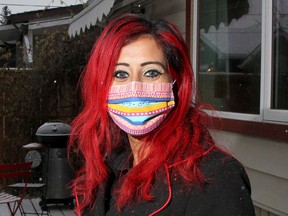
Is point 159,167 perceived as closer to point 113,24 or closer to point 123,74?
point 123,74

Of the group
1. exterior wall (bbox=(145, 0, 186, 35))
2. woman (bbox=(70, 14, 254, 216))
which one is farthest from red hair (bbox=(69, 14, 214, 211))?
exterior wall (bbox=(145, 0, 186, 35))

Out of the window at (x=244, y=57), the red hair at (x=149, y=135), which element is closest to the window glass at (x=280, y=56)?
the window at (x=244, y=57)

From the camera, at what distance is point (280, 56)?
134 inches

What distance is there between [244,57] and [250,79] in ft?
0.81

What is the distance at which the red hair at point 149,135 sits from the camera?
57.8 inches

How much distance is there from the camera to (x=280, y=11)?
11.2ft

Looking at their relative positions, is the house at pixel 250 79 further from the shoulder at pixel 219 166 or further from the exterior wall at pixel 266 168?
the shoulder at pixel 219 166

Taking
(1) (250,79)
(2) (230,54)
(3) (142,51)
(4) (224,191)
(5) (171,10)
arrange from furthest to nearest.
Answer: (5) (171,10) < (2) (230,54) < (1) (250,79) < (3) (142,51) < (4) (224,191)

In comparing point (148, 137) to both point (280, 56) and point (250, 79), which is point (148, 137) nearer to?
point (280, 56)

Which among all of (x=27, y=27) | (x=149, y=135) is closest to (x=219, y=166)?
(x=149, y=135)

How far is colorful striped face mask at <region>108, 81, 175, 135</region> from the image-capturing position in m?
1.58

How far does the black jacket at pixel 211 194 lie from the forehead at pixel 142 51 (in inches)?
14.8

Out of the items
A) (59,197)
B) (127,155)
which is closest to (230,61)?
(127,155)

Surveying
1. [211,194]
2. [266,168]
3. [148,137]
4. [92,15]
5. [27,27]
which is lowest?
[266,168]
